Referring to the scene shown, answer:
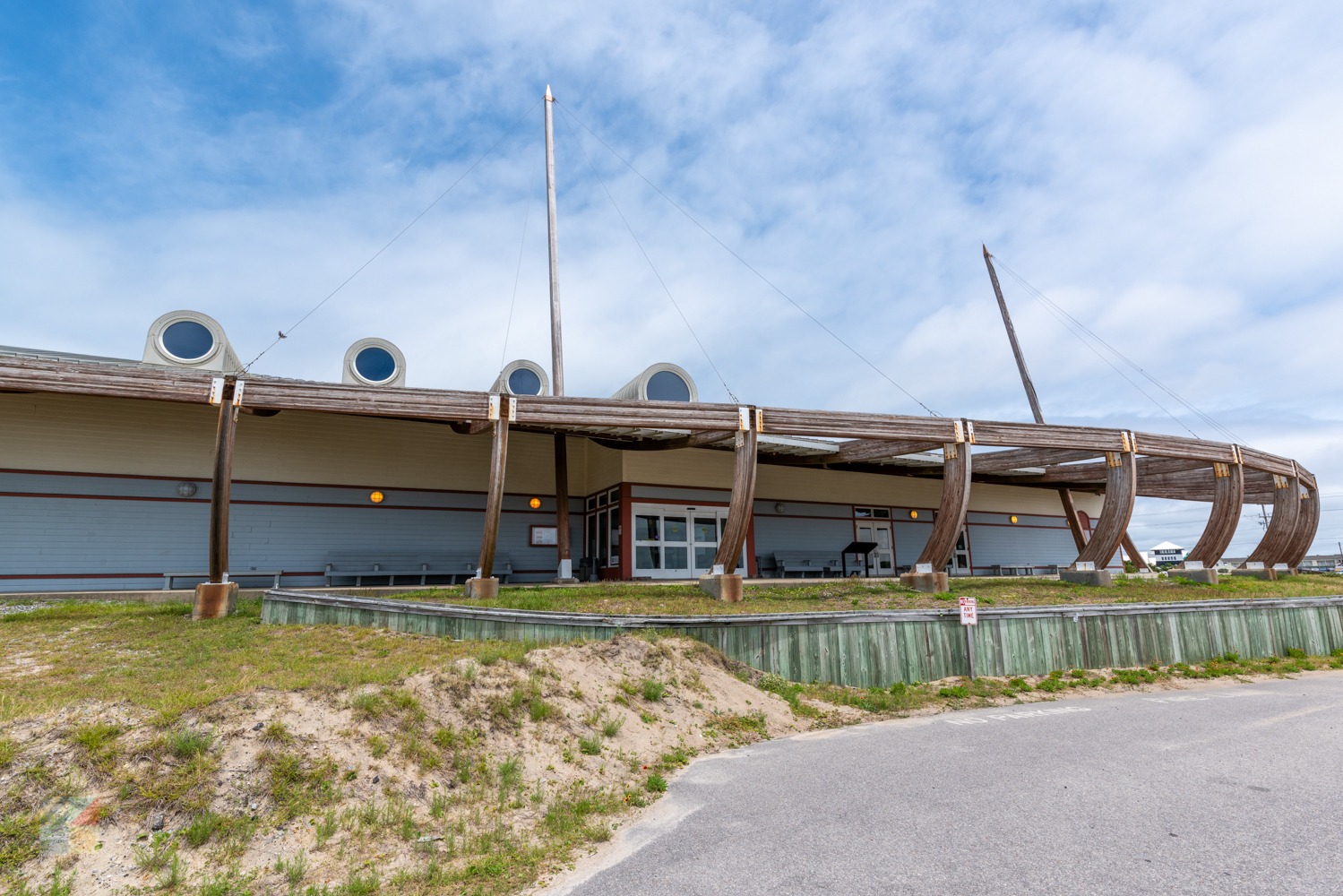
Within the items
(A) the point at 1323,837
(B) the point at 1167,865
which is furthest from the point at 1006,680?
(B) the point at 1167,865

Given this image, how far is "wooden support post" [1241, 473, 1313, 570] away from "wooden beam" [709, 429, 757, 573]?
1983cm

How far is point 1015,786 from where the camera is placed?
539cm

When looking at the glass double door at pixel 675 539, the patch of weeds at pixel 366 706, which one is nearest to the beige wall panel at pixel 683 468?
the glass double door at pixel 675 539

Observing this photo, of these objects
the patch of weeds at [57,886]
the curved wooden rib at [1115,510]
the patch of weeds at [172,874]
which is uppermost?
the curved wooden rib at [1115,510]

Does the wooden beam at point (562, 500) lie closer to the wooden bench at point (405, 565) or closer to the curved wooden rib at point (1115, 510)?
the wooden bench at point (405, 565)

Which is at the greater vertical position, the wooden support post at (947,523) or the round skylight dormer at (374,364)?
the round skylight dormer at (374,364)

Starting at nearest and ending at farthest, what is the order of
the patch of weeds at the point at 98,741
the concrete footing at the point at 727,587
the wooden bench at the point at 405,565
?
the patch of weeds at the point at 98,741 < the concrete footing at the point at 727,587 < the wooden bench at the point at 405,565

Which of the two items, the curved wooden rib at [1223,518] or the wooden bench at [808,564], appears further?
the wooden bench at [808,564]

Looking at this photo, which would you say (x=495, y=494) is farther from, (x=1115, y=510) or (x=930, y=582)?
(x=1115, y=510)

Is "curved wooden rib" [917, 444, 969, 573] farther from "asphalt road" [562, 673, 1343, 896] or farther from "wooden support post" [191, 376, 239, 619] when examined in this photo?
"wooden support post" [191, 376, 239, 619]

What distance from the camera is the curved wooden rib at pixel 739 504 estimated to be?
520 inches

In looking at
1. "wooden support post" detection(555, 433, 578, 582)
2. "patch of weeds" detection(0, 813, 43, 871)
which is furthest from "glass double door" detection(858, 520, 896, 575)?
"patch of weeds" detection(0, 813, 43, 871)

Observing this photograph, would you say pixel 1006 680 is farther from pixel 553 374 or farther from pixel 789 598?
pixel 553 374

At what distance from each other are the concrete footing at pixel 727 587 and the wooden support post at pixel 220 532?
27.8 ft
